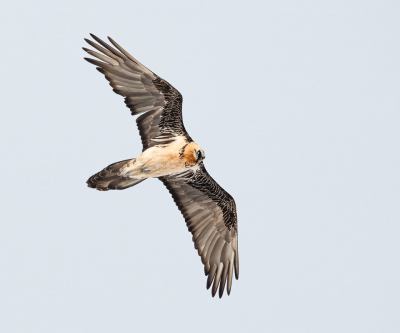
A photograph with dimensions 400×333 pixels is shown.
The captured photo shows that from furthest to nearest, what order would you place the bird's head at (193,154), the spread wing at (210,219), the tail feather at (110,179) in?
1. the spread wing at (210,219)
2. the bird's head at (193,154)
3. the tail feather at (110,179)

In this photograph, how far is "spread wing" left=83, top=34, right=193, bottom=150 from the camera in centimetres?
1502

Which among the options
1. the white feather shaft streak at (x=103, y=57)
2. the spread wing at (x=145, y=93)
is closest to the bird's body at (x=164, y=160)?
the spread wing at (x=145, y=93)

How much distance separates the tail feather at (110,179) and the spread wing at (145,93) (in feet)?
2.96

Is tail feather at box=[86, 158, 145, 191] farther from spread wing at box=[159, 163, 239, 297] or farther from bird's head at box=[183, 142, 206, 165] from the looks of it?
spread wing at box=[159, 163, 239, 297]

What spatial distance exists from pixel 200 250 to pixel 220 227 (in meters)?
0.80

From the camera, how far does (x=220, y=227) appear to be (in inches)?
647

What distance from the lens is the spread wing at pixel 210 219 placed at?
15969 millimetres

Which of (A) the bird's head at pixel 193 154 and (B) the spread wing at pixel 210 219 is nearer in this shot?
(A) the bird's head at pixel 193 154

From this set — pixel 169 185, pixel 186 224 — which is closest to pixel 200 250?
pixel 186 224

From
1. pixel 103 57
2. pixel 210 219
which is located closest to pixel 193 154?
pixel 210 219

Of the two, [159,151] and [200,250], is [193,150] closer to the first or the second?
[159,151]

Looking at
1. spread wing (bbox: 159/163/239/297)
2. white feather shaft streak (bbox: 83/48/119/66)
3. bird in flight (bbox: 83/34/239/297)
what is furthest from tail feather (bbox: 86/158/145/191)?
white feather shaft streak (bbox: 83/48/119/66)

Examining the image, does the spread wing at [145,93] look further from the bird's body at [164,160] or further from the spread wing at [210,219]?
the spread wing at [210,219]

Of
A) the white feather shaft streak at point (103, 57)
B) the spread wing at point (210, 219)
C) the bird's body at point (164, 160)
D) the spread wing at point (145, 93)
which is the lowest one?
the spread wing at point (210, 219)
